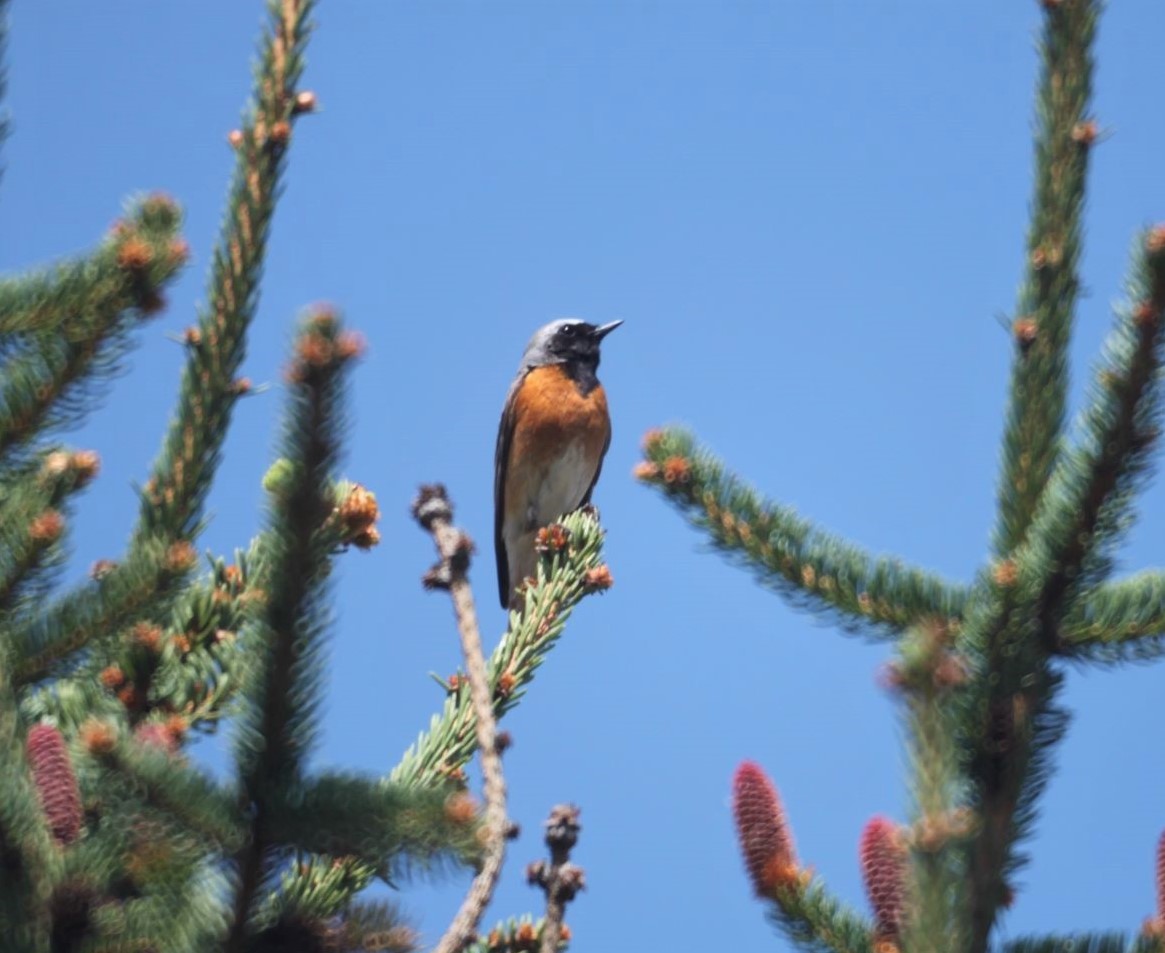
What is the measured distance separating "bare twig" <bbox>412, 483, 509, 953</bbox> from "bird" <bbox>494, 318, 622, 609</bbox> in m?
7.43

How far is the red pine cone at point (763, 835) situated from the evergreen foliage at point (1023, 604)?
11mm

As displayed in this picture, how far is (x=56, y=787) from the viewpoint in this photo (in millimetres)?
2100

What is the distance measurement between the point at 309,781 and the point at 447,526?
700 millimetres

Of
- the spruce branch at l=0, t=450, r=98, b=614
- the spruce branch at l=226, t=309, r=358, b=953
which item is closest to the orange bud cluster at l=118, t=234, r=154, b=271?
the spruce branch at l=0, t=450, r=98, b=614

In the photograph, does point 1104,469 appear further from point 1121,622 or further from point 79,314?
point 79,314

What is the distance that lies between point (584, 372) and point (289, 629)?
9166 millimetres

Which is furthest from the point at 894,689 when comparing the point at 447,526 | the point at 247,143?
the point at 247,143

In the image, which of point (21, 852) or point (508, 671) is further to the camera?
point (508, 671)

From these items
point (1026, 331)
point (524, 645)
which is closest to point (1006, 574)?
point (1026, 331)

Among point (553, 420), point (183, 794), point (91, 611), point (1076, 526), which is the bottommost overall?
point (183, 794)

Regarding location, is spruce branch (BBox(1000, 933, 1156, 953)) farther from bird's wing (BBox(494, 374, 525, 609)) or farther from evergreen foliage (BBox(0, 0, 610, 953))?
bird's wing (BBox(494, 374, 525, 609))

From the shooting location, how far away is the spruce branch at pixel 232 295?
220 cm

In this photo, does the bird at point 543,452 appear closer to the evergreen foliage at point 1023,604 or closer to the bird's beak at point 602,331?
the bird's beak at point 602,331

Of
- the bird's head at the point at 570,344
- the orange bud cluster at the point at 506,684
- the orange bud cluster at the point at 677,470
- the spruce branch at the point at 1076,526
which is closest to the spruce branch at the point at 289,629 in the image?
the spruce branch at the point at 1076,526
